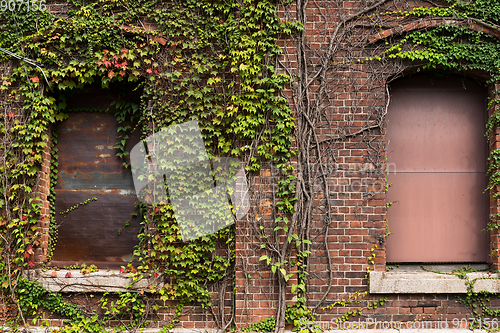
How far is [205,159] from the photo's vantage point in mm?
3549

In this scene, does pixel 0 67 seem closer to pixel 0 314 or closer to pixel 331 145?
pixel 0 314

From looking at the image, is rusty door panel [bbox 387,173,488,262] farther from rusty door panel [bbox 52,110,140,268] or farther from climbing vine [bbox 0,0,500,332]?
rusty door panel [bbox 52,110,140,268]

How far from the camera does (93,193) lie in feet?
12.6

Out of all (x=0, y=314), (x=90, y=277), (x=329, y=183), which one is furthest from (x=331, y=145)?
(x=0, y=314)

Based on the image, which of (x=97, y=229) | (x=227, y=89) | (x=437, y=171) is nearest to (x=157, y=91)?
(x=227, y=89)

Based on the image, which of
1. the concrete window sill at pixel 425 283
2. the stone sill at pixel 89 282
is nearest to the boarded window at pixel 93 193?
the stone sill at pixel 89 282

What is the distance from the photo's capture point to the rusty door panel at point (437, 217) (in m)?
3.76

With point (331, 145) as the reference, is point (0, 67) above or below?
above

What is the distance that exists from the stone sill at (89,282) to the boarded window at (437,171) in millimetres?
3212

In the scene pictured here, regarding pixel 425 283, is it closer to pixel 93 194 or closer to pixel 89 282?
pixel 89 282

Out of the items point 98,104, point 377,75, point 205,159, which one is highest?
point 377,75

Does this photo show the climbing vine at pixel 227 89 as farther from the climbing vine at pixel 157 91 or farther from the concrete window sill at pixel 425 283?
the concrete window sill at pixel 425 283

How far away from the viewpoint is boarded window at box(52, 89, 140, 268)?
379 centimetres

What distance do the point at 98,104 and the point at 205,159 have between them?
1.72 m
